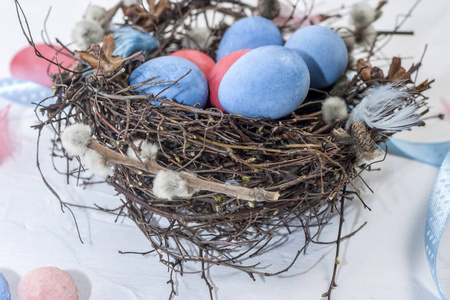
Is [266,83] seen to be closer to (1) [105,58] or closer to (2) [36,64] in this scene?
(1) [105,58]

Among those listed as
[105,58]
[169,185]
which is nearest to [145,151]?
[169,185]

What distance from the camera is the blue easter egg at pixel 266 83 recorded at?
75 centimetres

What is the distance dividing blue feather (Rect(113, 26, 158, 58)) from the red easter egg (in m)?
0.29

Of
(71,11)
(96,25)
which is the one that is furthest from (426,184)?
(71,11)

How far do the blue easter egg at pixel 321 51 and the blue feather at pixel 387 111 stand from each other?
111 mm

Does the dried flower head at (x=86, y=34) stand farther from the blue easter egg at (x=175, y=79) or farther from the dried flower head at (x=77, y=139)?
the dried flower head at (x=77, y=139)

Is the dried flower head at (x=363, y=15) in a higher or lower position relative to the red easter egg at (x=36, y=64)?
higher

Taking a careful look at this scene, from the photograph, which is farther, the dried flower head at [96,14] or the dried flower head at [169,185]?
the dried flower head at [96,14]

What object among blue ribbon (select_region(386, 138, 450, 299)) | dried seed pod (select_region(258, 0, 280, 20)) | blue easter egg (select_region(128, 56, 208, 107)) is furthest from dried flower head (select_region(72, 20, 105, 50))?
blue ribbon (select_region(386, 138, 450, 299))

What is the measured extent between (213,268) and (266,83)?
35 centimetres

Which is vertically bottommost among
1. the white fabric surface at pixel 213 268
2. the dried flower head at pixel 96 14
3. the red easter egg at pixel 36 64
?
the white fabric surface at pixel 213 268

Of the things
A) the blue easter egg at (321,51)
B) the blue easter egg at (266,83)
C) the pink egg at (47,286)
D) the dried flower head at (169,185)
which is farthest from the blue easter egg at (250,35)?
the pink egg at (47,286)

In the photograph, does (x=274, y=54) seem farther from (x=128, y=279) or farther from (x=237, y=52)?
(x=128, y=279)

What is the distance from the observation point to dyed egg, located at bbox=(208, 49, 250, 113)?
845 mm
